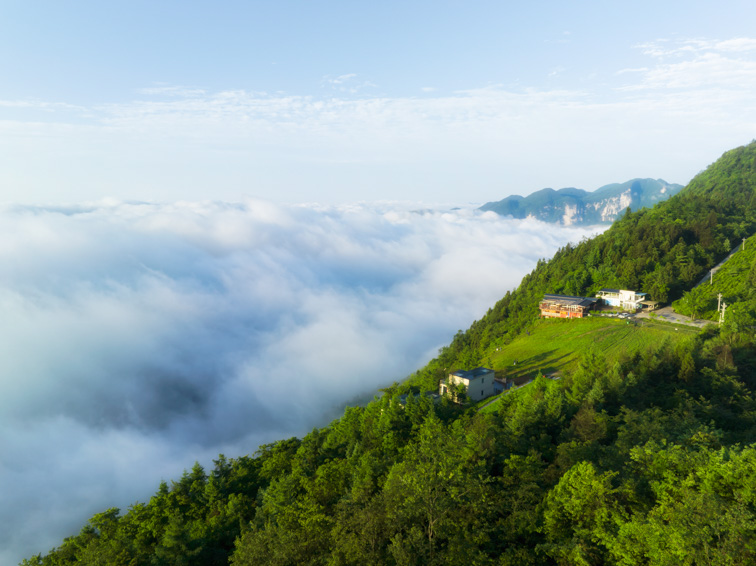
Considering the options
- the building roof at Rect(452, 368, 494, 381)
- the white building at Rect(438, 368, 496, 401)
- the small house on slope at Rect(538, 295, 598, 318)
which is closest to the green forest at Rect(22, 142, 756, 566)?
the white building at Rect(438, 368, 496, 401)

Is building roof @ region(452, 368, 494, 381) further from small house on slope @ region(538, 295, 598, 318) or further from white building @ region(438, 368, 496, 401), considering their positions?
small house on slope @ region(538, 295, 598, 318)

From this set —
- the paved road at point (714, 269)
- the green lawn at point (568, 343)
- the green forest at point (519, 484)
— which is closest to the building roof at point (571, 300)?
the green lawn at point (568, 343)

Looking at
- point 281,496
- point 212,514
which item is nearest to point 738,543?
point 281,496

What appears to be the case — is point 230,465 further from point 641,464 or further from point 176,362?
point 176,362

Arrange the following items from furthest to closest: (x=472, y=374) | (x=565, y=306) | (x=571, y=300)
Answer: (x=565, y=306), (x=571, y=300), (x=472, y=374)

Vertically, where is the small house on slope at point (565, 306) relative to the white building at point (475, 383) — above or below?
above

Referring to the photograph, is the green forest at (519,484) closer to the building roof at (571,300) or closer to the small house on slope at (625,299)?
the small house on slope at (625,299)

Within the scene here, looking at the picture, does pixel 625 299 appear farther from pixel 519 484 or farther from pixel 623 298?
pixel 519 484

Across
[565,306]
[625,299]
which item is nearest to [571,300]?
[565,306]
